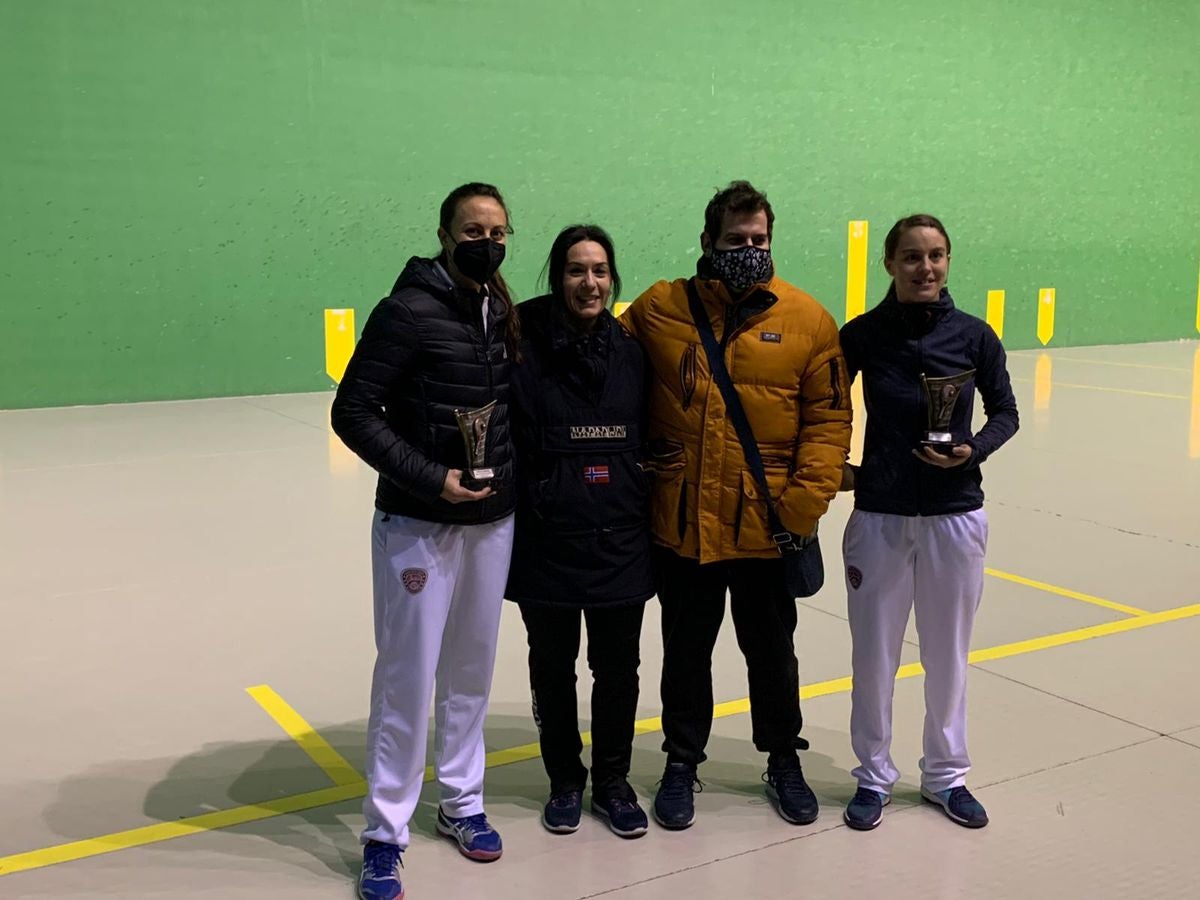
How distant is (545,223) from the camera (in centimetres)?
1286

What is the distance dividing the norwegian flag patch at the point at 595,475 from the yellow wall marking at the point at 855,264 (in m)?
12.1

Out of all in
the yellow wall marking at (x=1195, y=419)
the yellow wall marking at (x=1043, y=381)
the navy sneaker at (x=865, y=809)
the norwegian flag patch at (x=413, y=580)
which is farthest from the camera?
the yellow wall marking at (x=1043, y=381)

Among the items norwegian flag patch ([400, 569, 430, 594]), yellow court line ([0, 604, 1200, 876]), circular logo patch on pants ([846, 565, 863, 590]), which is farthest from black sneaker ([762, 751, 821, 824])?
norwegian flag patch ([400, 569, 430, 594])

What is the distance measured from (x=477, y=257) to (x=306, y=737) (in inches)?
70.3

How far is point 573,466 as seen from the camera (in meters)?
3.16

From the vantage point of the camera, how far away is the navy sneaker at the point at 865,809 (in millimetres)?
3299

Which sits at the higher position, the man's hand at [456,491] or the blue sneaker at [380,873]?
the man's hand at [456,491]

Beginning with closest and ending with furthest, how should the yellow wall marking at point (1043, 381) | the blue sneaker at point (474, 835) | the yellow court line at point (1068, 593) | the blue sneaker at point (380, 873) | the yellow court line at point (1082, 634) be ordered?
the blue sneaker at point (380, 873), the blue sneaker at point (474, 835), the yellow court line at point (1082, 634), the yellow court line at point (1068, 593), the yellow wall marking at point (1043, 381)

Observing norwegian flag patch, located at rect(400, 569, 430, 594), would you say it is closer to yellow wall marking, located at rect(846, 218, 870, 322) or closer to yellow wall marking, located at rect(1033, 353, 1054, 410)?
yellow wall marking, located at rect(1033, 353, 1054, 410)

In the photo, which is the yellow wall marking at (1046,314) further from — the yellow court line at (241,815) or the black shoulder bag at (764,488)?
the black shoulder bag at (764,488)

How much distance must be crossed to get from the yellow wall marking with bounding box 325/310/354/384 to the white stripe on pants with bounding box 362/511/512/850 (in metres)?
9.27

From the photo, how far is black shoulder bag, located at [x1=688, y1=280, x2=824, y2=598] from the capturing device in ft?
10.5

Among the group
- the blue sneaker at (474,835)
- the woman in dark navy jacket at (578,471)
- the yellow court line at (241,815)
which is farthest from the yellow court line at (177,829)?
the woman in dark navy jacket at (578,471)

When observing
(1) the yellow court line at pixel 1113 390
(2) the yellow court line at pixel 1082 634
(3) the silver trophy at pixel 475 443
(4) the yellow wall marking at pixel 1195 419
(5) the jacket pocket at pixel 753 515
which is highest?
(3) the silver trophy at pixel 475 443
